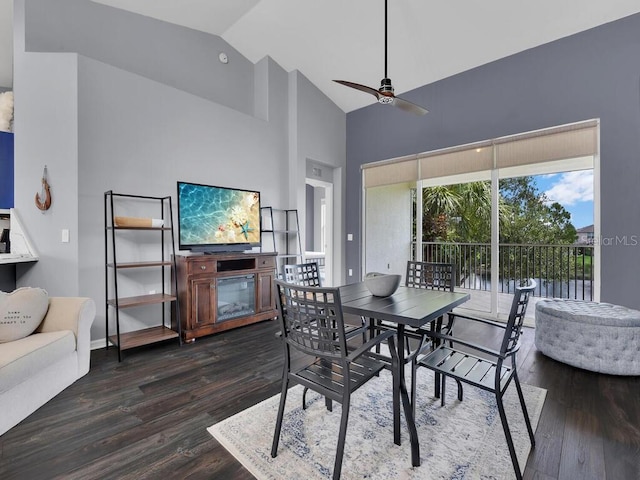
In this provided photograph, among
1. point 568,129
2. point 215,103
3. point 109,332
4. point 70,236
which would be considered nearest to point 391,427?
point 109,332

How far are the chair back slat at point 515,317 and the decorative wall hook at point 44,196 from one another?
3.94 meters

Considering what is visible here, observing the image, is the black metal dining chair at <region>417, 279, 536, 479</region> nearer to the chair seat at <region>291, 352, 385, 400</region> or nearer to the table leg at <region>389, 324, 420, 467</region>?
the table leg at <region>389, 324, 420, 467</region>

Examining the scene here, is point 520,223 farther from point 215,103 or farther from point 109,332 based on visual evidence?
point 109,332

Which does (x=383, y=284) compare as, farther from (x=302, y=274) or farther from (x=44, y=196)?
(x=44, y=196)

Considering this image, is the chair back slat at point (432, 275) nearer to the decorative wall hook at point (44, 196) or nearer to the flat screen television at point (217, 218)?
the flat screen television at point (217, 218)

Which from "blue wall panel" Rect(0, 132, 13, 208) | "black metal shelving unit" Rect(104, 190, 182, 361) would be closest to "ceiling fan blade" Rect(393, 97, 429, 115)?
"black metal shelving unit" Rect(104, 190, 182, 361)

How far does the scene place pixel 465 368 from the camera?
6.04 ft

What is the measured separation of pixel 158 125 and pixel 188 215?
43.1 inches

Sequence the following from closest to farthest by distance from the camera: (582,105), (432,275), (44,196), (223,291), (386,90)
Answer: (386,90)
(432,275)
(44,196)
(582,105)
(223,291)

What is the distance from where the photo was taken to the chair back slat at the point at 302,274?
2.71 metres

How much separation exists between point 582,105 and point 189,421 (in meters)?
4.96

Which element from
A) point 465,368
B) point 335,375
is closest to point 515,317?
point 465,368

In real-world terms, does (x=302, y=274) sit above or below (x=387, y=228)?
below

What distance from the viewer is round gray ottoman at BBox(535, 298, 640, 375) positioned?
2.59 meters
